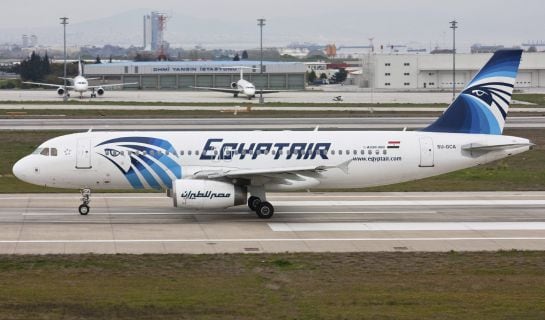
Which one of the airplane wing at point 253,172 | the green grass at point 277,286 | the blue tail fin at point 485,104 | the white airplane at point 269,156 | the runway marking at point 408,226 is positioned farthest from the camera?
the blue tail fin at point 485,104

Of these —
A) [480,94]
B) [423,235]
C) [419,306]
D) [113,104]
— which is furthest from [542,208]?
[113,104]

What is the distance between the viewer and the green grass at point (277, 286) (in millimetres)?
22438

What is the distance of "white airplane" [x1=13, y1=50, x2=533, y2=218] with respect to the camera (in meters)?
36.0

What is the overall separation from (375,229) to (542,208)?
873 cm

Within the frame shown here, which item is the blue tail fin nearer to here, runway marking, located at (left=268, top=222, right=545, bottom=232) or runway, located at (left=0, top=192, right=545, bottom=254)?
runway, located at (left=0, top=192, right=545, bottom=254)

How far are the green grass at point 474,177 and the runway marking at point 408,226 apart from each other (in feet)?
30.8

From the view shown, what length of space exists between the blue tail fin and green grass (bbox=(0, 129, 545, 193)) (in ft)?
23.5

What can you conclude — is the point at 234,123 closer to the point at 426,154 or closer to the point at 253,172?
the point at 426,154

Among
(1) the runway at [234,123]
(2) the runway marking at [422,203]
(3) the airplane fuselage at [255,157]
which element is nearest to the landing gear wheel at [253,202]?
(3) the airplane fuselage at [255,157]

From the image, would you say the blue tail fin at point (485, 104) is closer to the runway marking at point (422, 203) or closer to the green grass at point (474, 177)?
the runway marking at point (422, 203)

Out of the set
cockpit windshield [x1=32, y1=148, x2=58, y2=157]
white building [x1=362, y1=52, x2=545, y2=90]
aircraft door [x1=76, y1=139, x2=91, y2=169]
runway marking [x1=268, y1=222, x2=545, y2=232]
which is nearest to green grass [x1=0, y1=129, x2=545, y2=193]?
cockpit windshield [x1=32, y1=148, x2=58, y2=157]

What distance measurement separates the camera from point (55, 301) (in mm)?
23203

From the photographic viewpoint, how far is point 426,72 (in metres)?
163

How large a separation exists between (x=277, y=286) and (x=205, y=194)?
10075 millimetres
